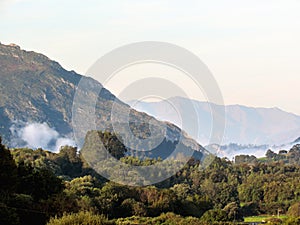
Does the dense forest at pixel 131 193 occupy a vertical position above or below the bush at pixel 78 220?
above

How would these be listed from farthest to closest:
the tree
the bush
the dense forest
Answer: the tree, the dense forest, the bush

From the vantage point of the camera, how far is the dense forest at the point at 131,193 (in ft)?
127

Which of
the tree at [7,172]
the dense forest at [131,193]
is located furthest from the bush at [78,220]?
the tree at [7,172]

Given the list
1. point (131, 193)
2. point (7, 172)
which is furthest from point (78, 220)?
point (131, 193)

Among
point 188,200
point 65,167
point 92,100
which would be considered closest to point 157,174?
point 65,167

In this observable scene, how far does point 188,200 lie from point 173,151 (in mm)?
46942

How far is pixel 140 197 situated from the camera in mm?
70188

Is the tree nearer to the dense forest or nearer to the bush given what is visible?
the dense forest

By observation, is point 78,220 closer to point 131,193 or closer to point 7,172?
point 7,172

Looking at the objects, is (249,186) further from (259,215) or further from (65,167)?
(65,167)

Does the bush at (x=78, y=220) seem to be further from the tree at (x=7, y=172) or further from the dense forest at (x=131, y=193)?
the tree at (x=7, y=172)

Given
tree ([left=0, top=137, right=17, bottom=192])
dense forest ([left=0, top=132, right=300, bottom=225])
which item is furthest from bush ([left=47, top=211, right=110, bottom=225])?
tree ([left=0, top=137, right=17, bottom=192])

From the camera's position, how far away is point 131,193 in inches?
2746

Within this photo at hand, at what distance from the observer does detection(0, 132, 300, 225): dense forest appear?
38719mm
